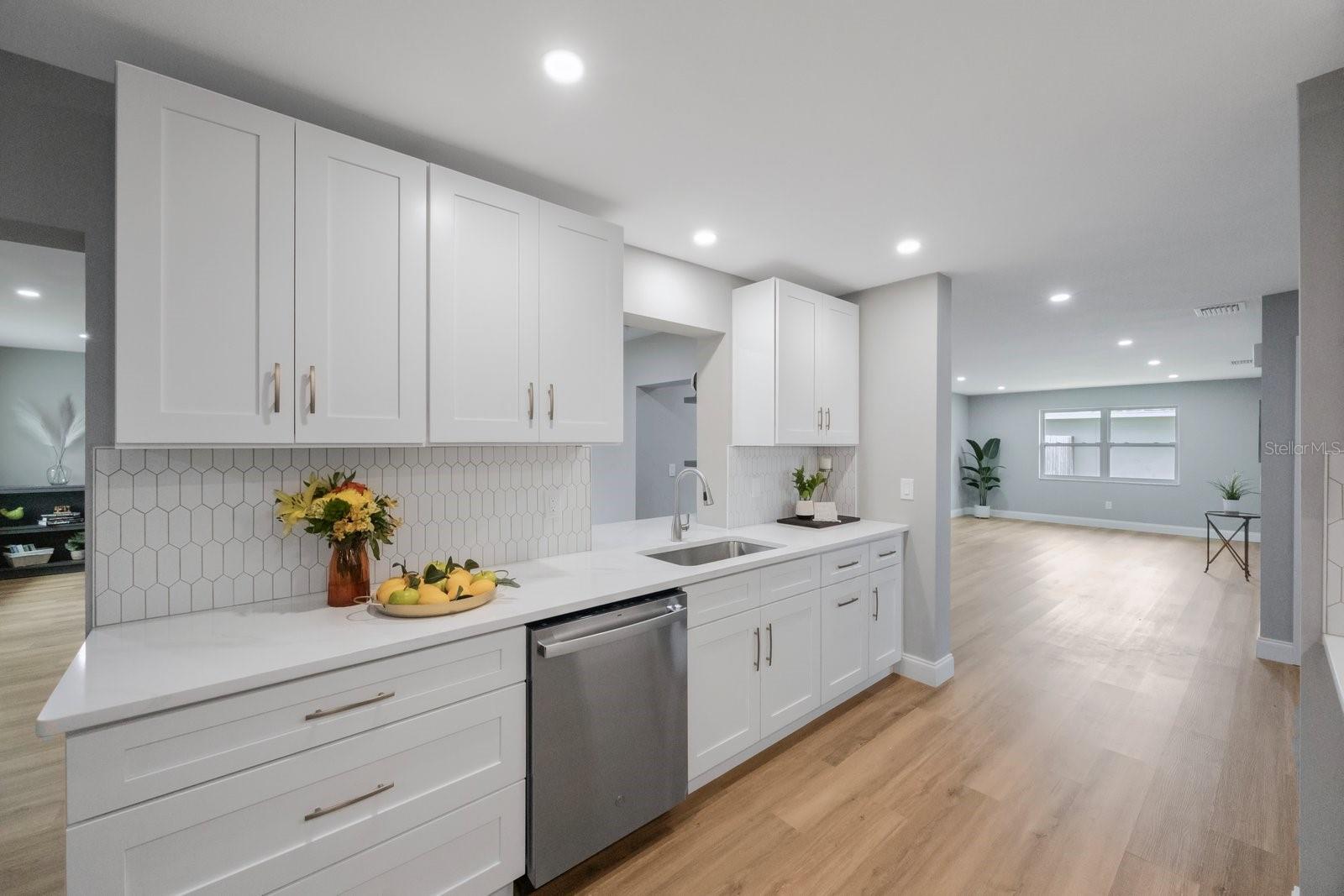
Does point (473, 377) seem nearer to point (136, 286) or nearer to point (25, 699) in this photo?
point (136, 286)

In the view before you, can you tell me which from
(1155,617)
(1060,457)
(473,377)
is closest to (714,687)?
(473,377)

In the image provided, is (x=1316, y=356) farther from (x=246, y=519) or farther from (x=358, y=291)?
(x=246, y=519)

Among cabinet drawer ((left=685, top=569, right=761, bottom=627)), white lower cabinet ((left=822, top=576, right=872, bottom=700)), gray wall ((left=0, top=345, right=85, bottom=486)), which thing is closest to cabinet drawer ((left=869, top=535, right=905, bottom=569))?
white lower cabinet ((left=822, top=576, right=872, bottom=700))

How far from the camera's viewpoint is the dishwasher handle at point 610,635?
1687 millimetres

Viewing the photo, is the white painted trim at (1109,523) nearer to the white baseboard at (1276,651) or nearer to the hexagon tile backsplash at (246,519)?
the white baseboard at (1276,651)

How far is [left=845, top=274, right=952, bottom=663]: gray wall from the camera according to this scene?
3312 mm

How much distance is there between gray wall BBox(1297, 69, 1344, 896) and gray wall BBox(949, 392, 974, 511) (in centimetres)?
928

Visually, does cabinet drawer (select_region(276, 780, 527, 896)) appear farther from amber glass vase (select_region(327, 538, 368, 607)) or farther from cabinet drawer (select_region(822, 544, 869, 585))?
cabinet drawer (select_region(822, 544, 869, 585))

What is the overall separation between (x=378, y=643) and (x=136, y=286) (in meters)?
1.08

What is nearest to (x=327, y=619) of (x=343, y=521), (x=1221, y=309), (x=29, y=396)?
(x=343, y=521)

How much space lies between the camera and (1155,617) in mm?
4594

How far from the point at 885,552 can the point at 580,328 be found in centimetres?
222

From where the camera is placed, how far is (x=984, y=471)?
33.9 ft

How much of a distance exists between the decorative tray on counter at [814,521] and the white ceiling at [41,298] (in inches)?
161
